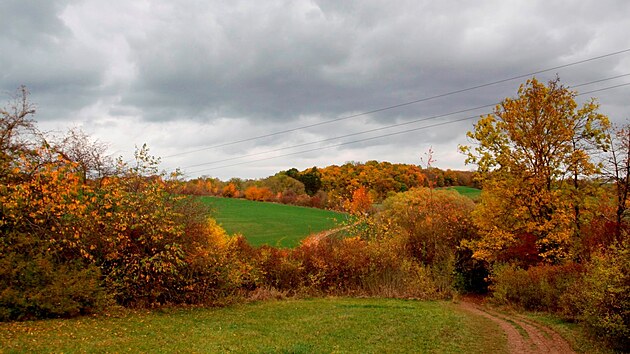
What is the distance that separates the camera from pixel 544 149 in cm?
2523

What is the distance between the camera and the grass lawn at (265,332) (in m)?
11.3

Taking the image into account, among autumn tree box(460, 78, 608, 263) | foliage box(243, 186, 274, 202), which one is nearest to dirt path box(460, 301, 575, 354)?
autumn tree box(460, 78, 608, 263)

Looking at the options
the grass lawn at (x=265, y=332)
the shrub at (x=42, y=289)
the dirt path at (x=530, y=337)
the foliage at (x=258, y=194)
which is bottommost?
the dirt path at (x=530, y=337)

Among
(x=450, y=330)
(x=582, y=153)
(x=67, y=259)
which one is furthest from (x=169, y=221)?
(x=582, y=153)

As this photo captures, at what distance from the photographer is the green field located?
5059cm

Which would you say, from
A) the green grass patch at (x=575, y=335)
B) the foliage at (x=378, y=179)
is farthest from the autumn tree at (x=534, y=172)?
the foliage at (x=378, y=179)

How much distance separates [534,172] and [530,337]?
13.7 meters

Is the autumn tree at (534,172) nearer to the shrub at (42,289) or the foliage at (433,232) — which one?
the foliage at (433,232)

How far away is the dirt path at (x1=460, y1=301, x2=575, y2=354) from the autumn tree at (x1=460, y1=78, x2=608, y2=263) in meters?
8.46

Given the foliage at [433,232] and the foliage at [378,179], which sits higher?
the foliage at [378,179]

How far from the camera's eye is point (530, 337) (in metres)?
14.0

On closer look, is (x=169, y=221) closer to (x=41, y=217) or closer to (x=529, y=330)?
(x=41, y=217)

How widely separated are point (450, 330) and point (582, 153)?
14.4 metres

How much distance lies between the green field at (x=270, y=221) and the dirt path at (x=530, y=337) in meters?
30.8
